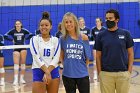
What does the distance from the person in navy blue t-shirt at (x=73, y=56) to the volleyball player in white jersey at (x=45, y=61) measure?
0.15m

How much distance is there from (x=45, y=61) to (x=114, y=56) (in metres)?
1.07

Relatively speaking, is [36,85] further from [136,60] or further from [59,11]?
[136,60]

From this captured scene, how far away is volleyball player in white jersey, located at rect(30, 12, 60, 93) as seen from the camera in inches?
200

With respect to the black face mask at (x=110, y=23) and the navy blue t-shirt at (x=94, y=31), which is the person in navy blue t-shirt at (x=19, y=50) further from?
the black face mask at (x=110, y=23)

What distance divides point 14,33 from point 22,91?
2.32 metres

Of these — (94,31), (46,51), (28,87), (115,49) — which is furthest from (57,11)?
(115,49)

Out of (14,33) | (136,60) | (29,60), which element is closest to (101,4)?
(136,60)

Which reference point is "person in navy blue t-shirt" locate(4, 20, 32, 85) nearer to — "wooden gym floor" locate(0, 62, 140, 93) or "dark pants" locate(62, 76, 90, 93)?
"wooden gym floor" locate(0, 62, 140, 93)

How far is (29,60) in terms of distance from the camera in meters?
13.3

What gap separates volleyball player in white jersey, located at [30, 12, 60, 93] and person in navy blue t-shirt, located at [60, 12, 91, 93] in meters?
0.15

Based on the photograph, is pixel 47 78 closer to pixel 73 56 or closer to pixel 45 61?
pixel 45 61

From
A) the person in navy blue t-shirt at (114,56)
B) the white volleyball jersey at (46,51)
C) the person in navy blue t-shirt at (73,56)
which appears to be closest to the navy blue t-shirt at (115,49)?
the person in navy blue t-shirt at (114,56)

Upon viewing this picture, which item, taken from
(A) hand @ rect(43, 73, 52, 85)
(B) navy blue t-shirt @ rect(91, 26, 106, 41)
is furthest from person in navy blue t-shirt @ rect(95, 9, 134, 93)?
(B) navy blue t-shirt @ rect(91, 26, 106, 41)

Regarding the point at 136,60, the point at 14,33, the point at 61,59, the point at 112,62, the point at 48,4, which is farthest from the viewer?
the point at 136,60
